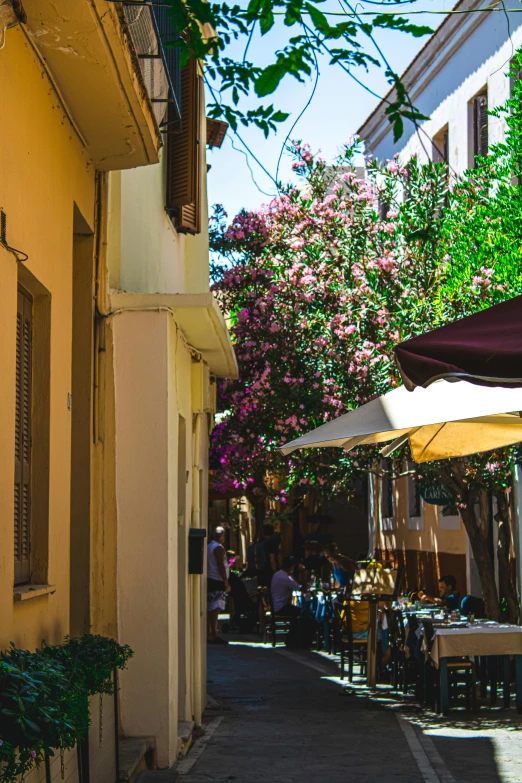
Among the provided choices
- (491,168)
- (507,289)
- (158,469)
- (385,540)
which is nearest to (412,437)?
(158,469)

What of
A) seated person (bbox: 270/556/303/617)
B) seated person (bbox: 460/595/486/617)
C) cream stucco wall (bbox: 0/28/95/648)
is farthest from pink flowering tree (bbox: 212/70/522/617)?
cream stucco wall (bbox: 0/28/95/648)

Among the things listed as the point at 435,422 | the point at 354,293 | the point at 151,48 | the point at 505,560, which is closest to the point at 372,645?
the point at 505,560

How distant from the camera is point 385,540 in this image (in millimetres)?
26672

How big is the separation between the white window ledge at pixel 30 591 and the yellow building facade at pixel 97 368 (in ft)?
0.07

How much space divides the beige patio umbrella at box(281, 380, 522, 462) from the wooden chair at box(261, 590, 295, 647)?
11001mm

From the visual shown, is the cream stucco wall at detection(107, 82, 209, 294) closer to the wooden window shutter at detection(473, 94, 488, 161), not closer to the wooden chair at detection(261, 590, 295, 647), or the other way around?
the wooden window shutter at detection(473, 94, 488, 161)

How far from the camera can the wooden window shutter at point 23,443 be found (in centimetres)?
608

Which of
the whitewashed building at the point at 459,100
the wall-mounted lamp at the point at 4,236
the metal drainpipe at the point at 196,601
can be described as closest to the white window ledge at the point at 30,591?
the wall-mounted lamp at the point at 4,236

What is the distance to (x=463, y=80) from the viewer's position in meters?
19.0

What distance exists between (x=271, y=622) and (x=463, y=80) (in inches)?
381

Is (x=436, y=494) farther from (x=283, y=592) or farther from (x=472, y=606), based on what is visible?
(x=283, y=592)

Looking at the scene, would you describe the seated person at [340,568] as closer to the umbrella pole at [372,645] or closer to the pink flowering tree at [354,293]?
the pink flowering tree at [354,293]

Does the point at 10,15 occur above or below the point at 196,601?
above

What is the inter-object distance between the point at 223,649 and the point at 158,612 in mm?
10867
